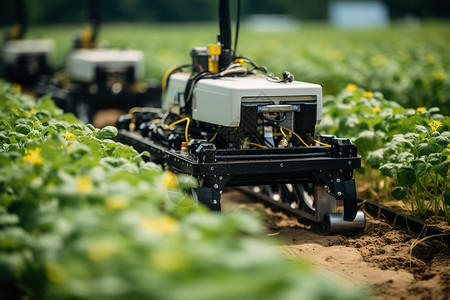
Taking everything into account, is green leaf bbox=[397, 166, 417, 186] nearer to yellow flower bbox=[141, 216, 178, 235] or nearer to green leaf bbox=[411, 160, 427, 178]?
green leaf bbox=[411, 160, 427, 178]

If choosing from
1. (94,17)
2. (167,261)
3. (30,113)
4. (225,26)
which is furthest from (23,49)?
(167,261)

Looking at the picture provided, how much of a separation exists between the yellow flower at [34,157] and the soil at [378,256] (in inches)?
84.4

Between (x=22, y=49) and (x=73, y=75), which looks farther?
(x=22, y=49)

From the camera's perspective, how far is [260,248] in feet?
9.18

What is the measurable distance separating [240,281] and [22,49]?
58.0 feet

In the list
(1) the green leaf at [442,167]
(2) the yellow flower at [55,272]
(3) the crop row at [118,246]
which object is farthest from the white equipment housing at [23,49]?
(2) the yellow flower at [55,272]

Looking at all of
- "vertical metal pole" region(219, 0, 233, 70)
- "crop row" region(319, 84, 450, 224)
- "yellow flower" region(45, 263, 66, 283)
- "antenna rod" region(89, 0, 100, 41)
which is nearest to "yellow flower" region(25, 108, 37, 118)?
"vertical metal pole" region(219, 0, 233, 70)

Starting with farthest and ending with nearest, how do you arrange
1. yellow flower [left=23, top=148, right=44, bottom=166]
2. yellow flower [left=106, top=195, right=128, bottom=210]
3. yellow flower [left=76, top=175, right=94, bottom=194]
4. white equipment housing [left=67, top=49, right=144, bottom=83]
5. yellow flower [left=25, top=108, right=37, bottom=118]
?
white equipment housing [left=67, top=49, right=144, bottom=83], yellow flower [left=25, top=108, right=37, bottom=118], yellow flower [left=23, top=148, right=44, bottom=166], yellow flower [left=76, top=175, right=94, bottom=194], yellow flower [left=106, top=195, right=128, bottom=210]

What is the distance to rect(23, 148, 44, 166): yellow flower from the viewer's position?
12.9 ft

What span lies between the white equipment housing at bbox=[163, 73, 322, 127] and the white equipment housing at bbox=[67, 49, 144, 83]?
6.78 metres

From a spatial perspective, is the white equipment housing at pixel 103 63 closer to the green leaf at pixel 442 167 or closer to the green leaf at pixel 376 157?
the green leaf at pixel 376 157

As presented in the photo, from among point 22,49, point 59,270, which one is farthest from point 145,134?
point 22,49

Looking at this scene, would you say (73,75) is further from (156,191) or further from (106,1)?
(106,1)

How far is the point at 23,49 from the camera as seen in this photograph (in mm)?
18781
